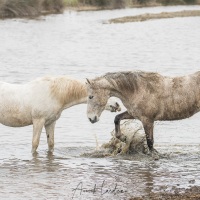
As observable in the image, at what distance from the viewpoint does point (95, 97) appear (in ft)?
34.7

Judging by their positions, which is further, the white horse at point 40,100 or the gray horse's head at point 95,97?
the white horse at point 40,100

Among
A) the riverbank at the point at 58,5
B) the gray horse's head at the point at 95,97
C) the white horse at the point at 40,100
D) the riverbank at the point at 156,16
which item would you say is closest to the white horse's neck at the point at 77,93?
the white horse at the point at 40,100

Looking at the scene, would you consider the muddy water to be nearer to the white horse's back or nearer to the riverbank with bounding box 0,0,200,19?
the white horse's back

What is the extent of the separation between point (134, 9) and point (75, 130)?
1978 inches

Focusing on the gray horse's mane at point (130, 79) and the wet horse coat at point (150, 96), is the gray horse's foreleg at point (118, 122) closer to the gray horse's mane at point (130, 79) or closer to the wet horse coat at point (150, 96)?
the wet horse coat at point (150, 96)

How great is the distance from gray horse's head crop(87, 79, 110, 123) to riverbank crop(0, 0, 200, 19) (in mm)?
38770

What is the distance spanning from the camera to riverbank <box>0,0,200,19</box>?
164ft

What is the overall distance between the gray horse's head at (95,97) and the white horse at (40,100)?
651 millimetres

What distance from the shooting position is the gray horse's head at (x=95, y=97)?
1055cm

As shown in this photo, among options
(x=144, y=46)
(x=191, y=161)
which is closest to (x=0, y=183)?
(x=191, y=161)

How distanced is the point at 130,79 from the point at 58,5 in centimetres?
4693

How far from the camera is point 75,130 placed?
14336 mm

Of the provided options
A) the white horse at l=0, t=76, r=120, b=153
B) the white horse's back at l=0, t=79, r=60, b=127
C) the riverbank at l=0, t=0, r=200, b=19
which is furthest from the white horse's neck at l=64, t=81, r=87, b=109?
the riverbank at l=0, t=0, r=200, b=19

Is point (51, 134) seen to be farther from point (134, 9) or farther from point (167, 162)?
point (134, 9)
